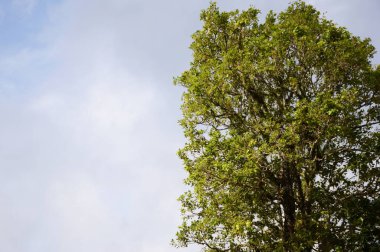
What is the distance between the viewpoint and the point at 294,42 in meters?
18.4

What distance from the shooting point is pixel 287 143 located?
16.3 metres

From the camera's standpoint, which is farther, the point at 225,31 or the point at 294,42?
the point at 225,31

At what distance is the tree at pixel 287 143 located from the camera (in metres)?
16.1

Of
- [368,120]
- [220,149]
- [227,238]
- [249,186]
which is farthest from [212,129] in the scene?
[368,120]

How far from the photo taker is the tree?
53.0ft

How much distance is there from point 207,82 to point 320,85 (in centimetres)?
615

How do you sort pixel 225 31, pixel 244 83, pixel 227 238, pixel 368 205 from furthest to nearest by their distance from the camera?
pixel 225 31, pixel 244 83, pixel 227 238, pixel 368 205

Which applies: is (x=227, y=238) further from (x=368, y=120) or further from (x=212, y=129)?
(x=368, y=120)

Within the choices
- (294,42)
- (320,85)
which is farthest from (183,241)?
(294,42)

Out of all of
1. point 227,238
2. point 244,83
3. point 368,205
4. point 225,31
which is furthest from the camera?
point 225,31

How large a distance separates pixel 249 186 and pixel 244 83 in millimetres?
5746

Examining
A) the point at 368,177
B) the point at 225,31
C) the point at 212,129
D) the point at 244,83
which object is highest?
the point at 225,31

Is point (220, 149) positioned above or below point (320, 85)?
below

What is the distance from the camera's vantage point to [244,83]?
62.2 ft
